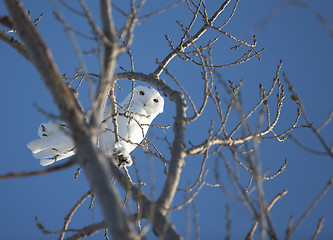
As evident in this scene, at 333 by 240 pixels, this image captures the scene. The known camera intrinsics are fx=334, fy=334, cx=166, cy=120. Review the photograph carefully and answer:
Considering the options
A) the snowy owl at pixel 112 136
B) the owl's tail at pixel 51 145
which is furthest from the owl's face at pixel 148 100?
the owl's tail at pixel 51 145

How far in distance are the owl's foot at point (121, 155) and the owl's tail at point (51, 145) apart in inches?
19.2

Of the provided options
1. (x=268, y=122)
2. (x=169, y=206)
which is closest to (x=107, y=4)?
(x=169, y=206)

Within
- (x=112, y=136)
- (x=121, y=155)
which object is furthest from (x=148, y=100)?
(x=121, y=155)

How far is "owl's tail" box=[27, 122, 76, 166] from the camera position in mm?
3205

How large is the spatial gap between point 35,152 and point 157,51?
387ft

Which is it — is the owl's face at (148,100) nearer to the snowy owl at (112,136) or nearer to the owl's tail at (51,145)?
the snowy owl at (112,136)

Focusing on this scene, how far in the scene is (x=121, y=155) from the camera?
Answer: 2.91m

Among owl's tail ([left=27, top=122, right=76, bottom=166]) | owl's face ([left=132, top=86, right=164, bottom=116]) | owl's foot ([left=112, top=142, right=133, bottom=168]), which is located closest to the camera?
owl's foot ([left=112, top=142, right=133, bottom=168])

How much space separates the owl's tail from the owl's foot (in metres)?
0.49

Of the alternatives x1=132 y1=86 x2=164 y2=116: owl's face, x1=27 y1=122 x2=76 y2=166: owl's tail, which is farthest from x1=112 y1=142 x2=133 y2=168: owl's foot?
x1=132 y1=86 x2=164 y2=116: owl's face

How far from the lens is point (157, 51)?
119m

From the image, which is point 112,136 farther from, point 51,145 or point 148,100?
point 148,100

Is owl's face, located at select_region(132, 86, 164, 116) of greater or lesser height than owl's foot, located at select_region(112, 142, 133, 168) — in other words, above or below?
above

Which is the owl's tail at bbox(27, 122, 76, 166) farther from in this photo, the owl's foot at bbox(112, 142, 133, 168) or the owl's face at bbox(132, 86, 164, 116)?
the owl's face at bbox(132, 86, 164, 116)
